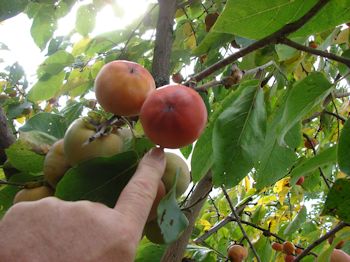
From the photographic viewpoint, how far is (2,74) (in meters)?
3.36

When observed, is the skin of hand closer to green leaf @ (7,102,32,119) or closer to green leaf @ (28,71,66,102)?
green leaf @ (28,71,66,102)

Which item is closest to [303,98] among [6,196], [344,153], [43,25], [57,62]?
[344,153]

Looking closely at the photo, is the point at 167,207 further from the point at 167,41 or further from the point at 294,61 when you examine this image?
the point at 294,61

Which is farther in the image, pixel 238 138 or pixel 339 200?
pixel 238 138

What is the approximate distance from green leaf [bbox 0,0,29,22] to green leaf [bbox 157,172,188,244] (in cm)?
82

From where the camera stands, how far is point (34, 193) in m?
1.09

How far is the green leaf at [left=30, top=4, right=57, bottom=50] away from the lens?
1970 millimetres

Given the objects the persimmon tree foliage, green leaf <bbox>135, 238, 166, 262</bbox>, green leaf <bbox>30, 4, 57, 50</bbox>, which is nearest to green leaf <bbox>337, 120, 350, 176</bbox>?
the persimmon tree foliage

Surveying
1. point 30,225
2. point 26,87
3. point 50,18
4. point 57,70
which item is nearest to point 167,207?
point 30,225

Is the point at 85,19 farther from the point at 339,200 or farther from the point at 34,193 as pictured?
the point at 339,200

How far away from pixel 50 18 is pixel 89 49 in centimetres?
22

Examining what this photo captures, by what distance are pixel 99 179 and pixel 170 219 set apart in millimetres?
220

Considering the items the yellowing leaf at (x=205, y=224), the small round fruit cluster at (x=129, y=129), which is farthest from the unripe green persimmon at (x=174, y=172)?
the yellowing leaf at (x=205, y=224)

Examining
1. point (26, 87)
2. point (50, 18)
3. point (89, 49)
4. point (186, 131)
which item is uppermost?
point (50, 18)
